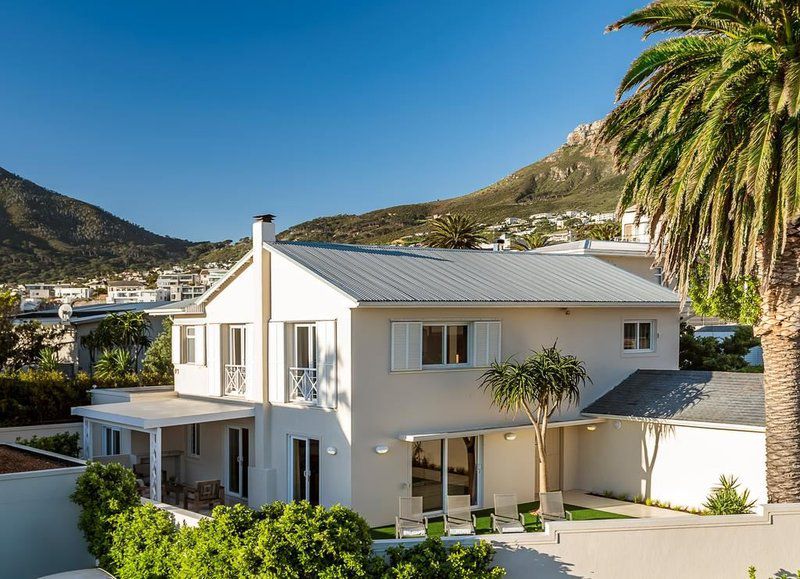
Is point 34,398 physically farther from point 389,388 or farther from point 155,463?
point 389,388

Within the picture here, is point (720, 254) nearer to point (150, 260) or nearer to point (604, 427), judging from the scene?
point (604, 427)

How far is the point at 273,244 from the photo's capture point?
2142 cm

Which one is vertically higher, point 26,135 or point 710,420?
point 26,135

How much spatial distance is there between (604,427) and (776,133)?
1014cm

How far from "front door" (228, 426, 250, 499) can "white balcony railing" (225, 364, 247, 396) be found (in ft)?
3.31

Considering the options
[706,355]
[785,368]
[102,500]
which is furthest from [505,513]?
[706,355]

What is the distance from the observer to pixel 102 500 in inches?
645

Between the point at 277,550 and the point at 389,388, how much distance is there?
754 centimetres

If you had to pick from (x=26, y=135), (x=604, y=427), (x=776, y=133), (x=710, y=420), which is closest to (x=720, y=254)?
(x=776, y=133)

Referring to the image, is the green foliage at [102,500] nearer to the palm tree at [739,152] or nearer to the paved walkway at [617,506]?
the paved walkway at [617,506]

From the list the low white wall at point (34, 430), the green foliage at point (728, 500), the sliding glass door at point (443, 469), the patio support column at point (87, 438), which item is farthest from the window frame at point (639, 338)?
the low white wall at point (34, 430)

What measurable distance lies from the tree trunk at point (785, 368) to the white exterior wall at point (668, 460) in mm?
2824

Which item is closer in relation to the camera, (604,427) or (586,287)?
(604,427)

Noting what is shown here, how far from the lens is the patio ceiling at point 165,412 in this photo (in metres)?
20.0
